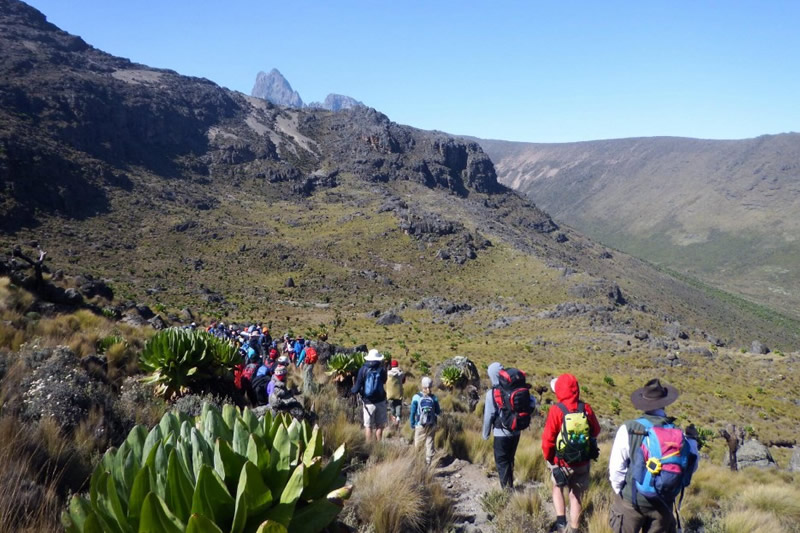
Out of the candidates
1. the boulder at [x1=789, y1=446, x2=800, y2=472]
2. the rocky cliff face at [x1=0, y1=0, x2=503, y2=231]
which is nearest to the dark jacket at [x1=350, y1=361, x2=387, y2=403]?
the boulder at [x1=789, y1=446, x2=800, y2=472]

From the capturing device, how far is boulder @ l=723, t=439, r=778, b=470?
14473 mm

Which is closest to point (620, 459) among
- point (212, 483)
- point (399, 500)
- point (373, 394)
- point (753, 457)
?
point (399, 500)

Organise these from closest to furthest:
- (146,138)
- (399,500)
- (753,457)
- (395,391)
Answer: (399,500)
(395,391)
(753,457)
(146,138)

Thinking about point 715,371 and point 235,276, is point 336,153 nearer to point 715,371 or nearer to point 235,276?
point 235,276

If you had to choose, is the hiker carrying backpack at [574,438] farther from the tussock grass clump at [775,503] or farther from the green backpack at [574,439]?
the tussock grass clump at [775,503]

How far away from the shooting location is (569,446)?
449cm

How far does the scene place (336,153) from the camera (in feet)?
415

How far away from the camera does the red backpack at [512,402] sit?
18.1 ft

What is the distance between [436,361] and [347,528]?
28.8 meters

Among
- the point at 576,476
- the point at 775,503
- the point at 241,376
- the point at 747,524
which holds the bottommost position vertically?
the point at 775,503

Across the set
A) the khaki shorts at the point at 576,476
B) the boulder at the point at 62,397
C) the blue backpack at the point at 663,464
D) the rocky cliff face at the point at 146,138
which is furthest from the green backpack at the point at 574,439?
the rocky cliff face at the point at 146,138

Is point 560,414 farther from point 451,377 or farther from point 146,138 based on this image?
point 146,138

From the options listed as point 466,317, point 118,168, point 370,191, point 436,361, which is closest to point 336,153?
point 370,191

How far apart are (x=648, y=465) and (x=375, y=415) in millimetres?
4411
